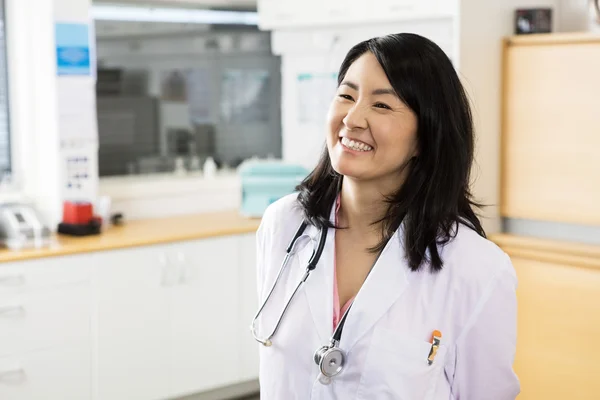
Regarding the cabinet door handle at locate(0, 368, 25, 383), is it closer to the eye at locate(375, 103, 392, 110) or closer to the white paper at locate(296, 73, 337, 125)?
the white paper at locate(296, 73, 337, 125)

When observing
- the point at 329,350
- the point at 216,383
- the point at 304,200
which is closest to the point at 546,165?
the point at 216,383

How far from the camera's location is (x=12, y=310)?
3.18m

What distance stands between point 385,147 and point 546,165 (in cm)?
214

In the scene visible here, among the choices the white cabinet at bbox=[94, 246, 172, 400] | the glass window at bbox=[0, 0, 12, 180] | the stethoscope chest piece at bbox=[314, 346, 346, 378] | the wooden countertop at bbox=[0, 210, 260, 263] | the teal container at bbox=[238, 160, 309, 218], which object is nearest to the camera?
the stethoscope chest piece at bbox=[314, 346, 346, 378]

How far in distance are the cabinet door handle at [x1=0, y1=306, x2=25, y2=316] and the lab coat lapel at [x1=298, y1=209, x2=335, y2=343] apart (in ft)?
5.92

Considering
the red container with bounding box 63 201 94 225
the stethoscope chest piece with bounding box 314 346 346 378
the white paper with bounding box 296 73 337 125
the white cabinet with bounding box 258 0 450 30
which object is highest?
the white cabinet with bounding box 258 0 450 30

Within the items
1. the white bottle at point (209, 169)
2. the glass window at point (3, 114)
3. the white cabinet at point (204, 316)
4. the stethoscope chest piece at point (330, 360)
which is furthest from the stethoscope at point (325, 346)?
the white bottle at point (209, 169)

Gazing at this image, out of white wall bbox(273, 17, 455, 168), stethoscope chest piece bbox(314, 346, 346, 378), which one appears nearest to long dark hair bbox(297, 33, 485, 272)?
stethoscope chest piece bbox(314, 346, 346, 378)

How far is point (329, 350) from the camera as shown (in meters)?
1.55

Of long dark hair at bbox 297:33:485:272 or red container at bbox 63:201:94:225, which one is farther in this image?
red container at bbox 63:201:94:225

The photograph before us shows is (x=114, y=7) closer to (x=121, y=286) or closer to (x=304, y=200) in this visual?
(x=121, y=286)

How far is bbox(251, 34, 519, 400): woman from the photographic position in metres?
1.56

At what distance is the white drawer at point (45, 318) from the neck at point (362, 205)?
186cm

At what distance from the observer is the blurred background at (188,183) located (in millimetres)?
3350
